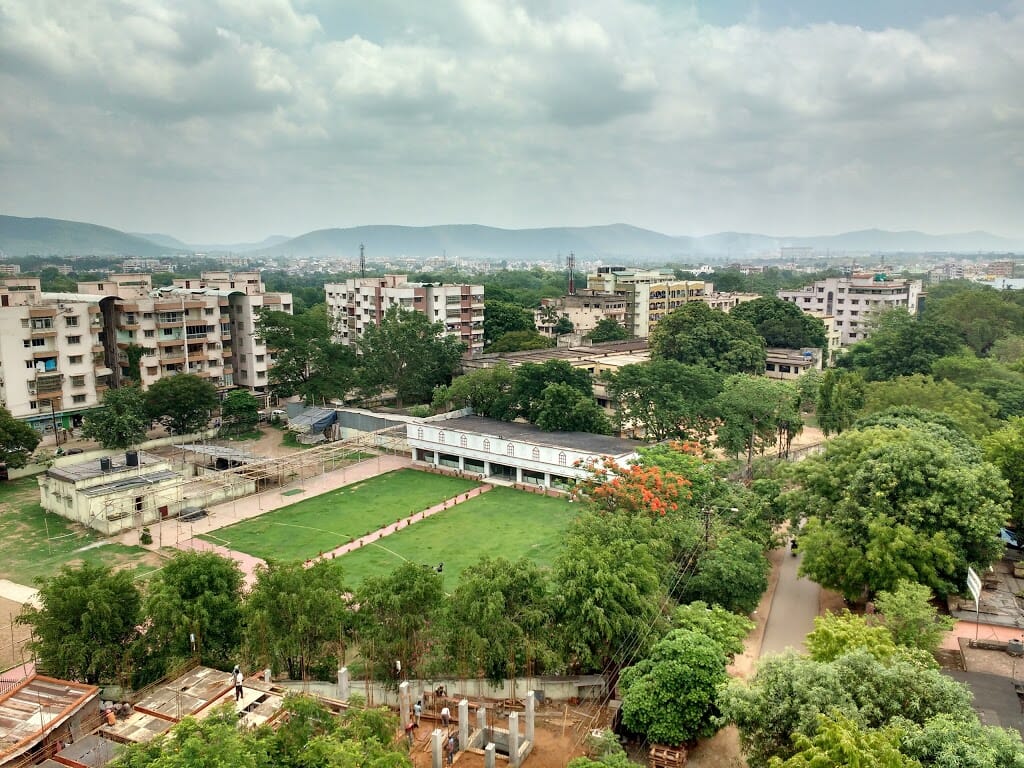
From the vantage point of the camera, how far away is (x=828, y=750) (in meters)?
10.7

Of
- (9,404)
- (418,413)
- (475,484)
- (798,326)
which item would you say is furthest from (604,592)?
(798,326)

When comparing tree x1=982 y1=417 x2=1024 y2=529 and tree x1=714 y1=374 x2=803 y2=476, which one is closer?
tree x1=982 y1=417 x2=1024 y2=529

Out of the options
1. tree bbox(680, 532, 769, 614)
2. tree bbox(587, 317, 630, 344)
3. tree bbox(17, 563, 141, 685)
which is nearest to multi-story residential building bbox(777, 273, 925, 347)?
tree bbox(587, 317, 630, 344)

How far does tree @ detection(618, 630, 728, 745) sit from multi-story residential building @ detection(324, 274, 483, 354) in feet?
157

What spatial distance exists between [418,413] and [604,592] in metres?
28.3

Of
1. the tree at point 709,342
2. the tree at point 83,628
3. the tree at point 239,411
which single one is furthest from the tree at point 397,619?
the tree at point 709,342

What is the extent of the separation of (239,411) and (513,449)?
1987 centimetres

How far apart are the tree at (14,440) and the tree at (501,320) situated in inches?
1585

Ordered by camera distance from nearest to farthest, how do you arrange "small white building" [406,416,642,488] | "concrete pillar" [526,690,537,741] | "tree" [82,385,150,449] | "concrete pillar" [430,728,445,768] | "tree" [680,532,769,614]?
"concrete pillar" [430,728,445,768]
"concrete pillar" [526,690,537,741]
"tree" [680,532,769,614]
"small white building" [406,416,642,488]
"tree" [82,385,150,449]

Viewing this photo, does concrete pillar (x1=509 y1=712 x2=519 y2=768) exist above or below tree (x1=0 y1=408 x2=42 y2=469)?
below

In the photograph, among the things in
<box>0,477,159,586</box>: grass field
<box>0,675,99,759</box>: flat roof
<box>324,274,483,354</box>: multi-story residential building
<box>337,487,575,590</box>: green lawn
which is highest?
<box>324,274,483,354</box>: multi-story residential building

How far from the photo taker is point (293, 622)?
16.0 metres

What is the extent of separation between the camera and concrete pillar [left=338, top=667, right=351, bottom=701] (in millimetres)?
15719

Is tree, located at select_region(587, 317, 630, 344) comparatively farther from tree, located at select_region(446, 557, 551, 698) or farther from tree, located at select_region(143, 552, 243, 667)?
tree, located at select_region(143, 552, 243, 667)
